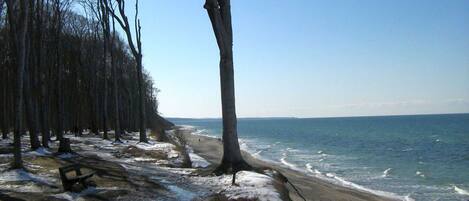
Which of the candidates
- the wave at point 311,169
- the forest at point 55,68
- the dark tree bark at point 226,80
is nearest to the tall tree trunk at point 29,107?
the forest at point 55,68

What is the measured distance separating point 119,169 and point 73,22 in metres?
27.3

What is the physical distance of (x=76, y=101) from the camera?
5169cm

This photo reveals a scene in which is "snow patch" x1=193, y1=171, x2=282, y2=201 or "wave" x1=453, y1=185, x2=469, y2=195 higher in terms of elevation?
"snow patch" x1=193, y1=171, x2=282, y2=201

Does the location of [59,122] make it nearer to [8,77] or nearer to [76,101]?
[8,77]

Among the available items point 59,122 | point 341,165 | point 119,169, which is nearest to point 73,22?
point 59,122

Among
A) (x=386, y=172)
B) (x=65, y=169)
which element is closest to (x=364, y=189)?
(x=386, y=172)

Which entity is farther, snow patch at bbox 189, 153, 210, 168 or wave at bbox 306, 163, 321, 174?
wave at bbox 306, 163, 321, 174

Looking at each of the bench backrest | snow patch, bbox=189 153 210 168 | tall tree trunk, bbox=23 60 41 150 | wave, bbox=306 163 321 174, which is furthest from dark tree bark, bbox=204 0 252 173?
wave, bbox=306 163 321 174

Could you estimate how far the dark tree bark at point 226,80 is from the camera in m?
16.0

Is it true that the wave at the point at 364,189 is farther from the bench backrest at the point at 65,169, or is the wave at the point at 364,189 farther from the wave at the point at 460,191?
the bench backrest at the point at 65,169

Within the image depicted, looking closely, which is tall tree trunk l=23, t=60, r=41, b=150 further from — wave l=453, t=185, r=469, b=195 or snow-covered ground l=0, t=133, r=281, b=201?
wave l=453, t=185, r=469, b=195

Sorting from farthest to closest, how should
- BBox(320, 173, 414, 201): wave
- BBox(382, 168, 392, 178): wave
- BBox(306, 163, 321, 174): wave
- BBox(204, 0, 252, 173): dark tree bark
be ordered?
1. BBox(306, 163, 321, 174): wave
2. BBox(382, 168, 392, 178): wave
3. BBox(320, 173, 414, 201): wave
4. BBox(204, 0, 252, 173): dark tree bark

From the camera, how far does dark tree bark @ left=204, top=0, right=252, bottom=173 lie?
1602cm

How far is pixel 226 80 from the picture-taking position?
1606 cm
